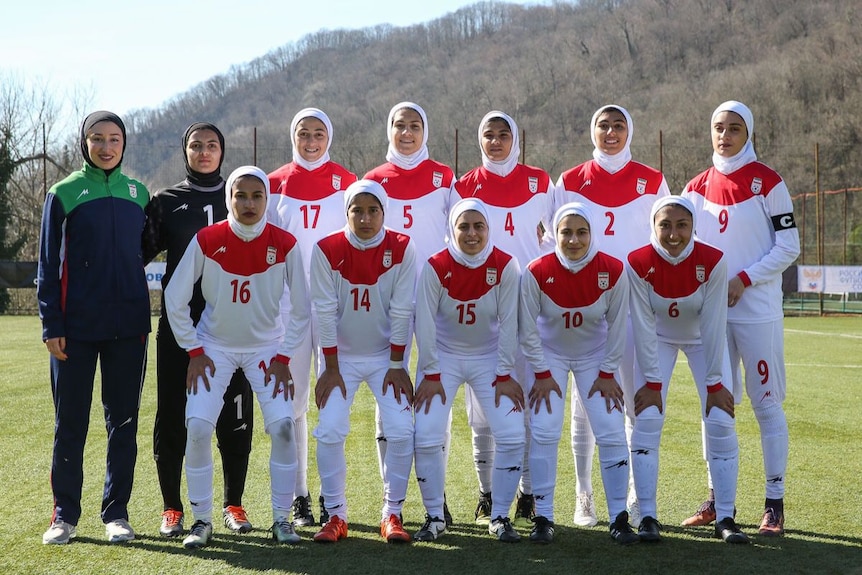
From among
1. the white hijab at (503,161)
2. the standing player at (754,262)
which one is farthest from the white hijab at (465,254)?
the standing player at (754,262)

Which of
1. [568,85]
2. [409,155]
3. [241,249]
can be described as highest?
Result: [568,85]

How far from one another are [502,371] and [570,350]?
0.44 metres

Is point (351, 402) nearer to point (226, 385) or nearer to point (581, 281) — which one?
point (226, 385)

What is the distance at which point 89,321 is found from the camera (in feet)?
15.6

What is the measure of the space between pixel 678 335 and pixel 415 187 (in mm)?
1936

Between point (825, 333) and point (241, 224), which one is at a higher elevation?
point (241, 224)

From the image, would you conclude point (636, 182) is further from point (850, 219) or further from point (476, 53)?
point (476, 53)

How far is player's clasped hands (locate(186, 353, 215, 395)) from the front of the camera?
15.5ft

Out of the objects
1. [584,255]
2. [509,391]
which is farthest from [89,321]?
[584,255]

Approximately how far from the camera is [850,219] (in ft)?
100

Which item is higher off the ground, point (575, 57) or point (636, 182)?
point (575, 57)

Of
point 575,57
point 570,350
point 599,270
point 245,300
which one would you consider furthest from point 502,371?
point 575,57

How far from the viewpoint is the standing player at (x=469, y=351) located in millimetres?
4828

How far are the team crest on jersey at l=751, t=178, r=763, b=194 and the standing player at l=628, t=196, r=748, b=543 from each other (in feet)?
2.00
